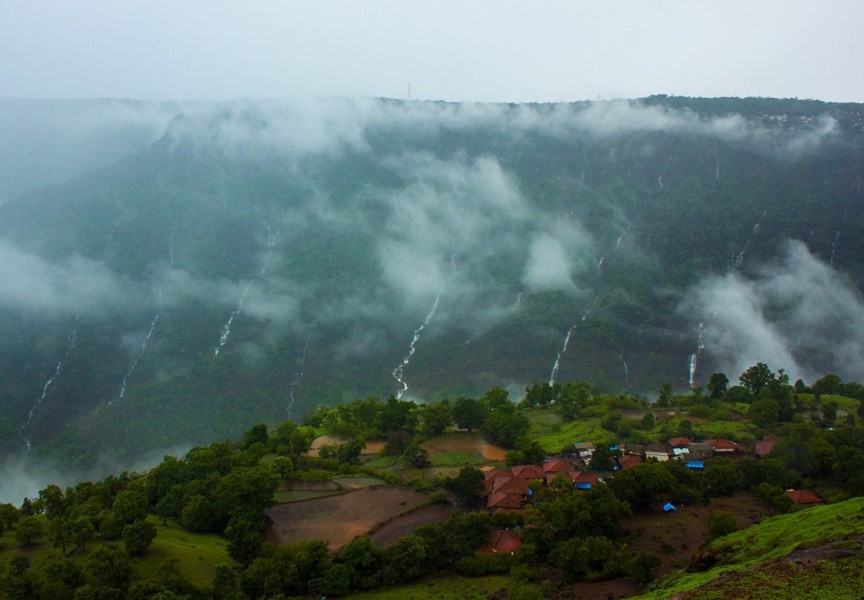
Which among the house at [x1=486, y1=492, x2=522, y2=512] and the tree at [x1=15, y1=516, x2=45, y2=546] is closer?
the tree at [x1=15, y1=516, x2=45, y2=546]

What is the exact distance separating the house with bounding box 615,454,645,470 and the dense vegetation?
152cm

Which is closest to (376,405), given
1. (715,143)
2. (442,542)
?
(442,542)

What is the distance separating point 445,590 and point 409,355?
82.0 metres

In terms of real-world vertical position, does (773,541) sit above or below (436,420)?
above

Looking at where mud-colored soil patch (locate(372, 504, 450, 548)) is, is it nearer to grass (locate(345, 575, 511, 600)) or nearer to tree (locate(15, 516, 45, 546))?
grass (locate(345, 575, 511, 600))

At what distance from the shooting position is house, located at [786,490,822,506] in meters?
41.3

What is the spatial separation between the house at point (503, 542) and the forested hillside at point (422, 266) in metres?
59.8

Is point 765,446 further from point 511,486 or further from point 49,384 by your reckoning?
point 49,384

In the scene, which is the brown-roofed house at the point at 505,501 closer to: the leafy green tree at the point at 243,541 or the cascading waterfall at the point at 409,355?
the leafy green tree at the point at 243,541

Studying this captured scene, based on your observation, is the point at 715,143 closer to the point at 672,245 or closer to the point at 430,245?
the point at 672,245

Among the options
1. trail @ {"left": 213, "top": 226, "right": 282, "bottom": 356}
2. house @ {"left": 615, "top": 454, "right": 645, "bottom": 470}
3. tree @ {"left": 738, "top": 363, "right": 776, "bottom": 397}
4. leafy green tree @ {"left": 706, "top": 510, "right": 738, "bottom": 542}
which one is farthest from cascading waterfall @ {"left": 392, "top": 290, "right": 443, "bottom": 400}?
leafy green tree @ {"left": 706, "top": 510, "right": 738, "bottom": 542}

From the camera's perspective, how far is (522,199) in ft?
501

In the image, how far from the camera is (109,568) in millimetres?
31875

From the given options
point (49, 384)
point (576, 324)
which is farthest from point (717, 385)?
point (49, 384)
